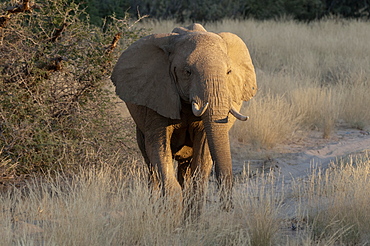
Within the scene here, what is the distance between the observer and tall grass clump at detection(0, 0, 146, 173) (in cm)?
667

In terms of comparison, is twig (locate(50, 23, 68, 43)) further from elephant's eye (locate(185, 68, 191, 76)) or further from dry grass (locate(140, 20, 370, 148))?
dry grass (locate(140, 20, 370, 148))

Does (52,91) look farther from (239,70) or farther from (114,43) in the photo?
(239,70)

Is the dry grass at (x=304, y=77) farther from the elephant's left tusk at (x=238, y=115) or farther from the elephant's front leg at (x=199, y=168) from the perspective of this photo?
the elephant's left tusk at (x=238, y=115)

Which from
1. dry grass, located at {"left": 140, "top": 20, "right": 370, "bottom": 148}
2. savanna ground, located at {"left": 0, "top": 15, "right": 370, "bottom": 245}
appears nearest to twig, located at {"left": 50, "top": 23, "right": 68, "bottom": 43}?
savanna ground, located at {"left": 0, "top": 15, "right": 370, "bottom": 245}

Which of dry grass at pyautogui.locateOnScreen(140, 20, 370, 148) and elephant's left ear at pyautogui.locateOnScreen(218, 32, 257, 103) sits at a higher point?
elephant's left ear at pyautogui.locateOnScreen(218, 32, 257, 103)

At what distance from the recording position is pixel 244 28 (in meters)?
17.6

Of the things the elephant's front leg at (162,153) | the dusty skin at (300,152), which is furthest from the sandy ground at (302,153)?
the elephant's front leg at (162,153)

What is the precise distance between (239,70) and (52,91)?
290 cm

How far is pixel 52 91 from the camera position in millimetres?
7207

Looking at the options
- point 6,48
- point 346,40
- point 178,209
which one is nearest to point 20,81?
point 6,48

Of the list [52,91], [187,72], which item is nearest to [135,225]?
[187,72]

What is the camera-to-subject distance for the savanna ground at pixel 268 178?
4629 mm

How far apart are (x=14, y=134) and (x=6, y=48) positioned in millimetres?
1020

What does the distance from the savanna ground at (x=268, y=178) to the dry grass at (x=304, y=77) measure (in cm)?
3
